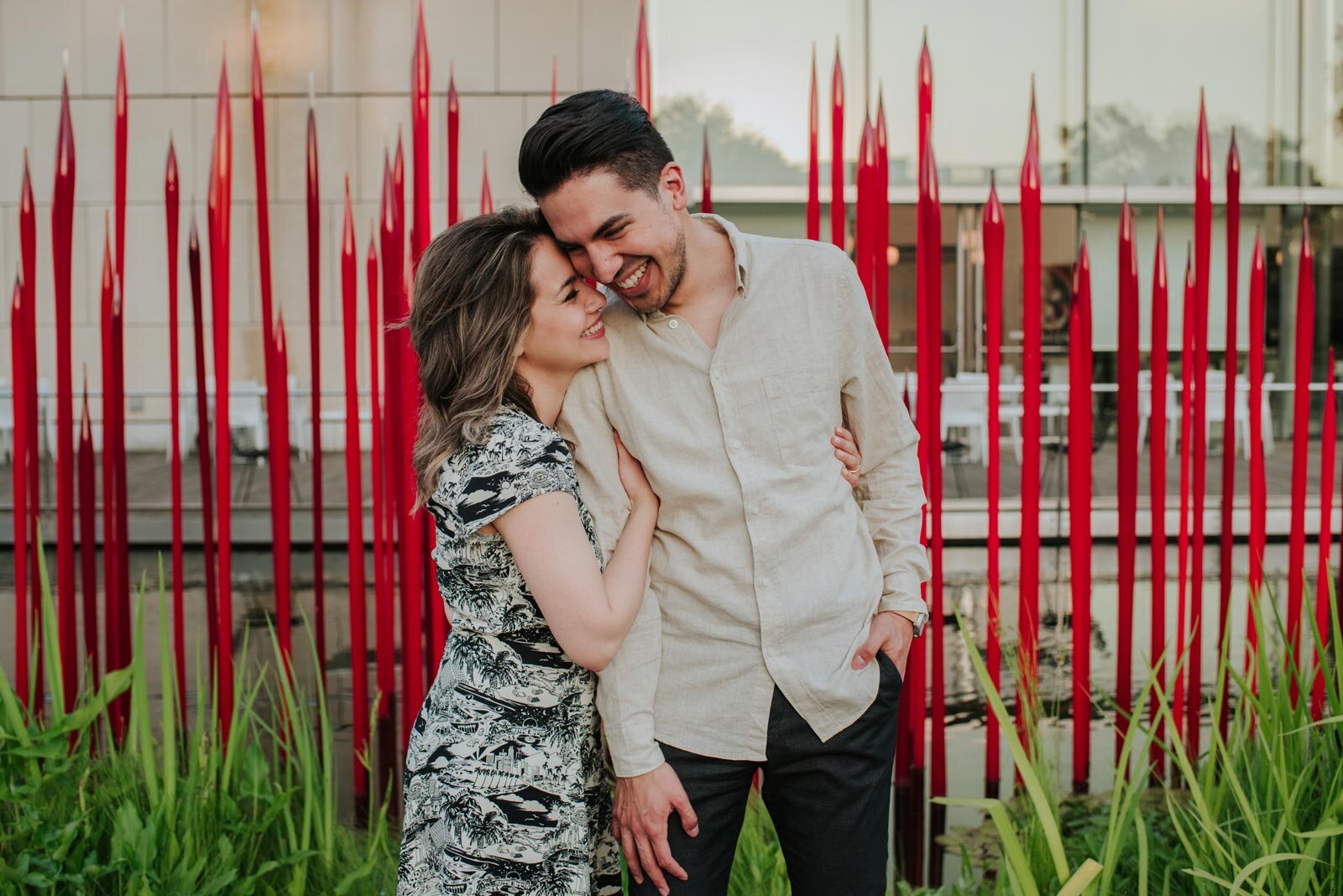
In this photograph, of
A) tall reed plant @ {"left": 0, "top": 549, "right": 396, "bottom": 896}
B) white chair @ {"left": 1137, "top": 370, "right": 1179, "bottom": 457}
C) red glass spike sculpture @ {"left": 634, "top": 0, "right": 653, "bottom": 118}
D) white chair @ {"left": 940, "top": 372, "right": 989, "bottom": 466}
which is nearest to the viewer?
tall reed plant @ {"left": 0, "top": 549, "right": 396, "bottom": 896}

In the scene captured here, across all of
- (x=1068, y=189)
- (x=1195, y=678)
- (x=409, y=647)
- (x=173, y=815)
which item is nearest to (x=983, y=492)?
(x=1068, y=189)

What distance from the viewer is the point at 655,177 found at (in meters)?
1.43

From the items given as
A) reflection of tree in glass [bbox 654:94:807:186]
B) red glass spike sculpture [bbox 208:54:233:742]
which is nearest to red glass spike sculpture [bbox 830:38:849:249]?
red glass spike sculpture [bbox 208:54:233:742]

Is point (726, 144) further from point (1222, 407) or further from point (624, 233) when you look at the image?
point (624, 233)

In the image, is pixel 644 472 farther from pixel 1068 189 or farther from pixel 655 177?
pixel 1068 189

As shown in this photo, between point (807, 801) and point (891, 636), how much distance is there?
0.23 m

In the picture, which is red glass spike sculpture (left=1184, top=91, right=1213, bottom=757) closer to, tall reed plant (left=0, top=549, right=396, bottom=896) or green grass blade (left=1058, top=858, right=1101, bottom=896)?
green grass blade (left=1058, top=858, right=1101, bottom=896)

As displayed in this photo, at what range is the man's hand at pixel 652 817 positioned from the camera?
55.1 inches

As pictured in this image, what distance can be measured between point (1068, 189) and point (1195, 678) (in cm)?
971

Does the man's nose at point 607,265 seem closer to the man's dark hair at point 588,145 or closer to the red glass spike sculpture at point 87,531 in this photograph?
the man's dark hair at point 588,145

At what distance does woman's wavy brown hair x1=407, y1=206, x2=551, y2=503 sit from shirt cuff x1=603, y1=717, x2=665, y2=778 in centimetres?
36

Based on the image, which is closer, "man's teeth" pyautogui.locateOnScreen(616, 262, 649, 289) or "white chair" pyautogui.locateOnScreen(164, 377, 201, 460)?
"man's teeth" pyautogui.locateOnScreen(616, 262, 649, 289)

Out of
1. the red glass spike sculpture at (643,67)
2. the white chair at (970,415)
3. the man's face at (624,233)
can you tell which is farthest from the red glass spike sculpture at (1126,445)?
the white chair at (970,415)

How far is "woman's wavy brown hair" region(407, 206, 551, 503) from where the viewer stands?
141 centimetres
